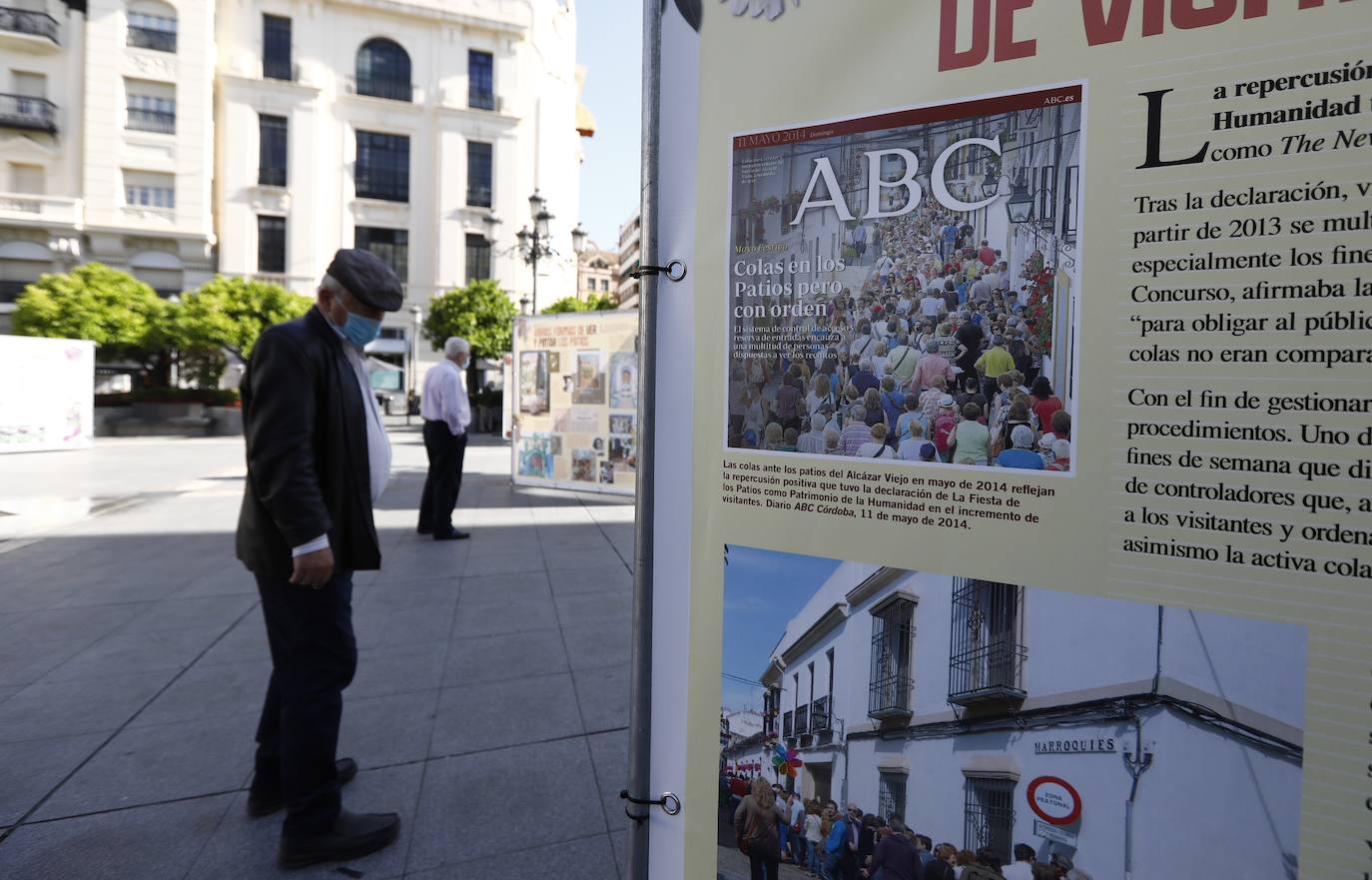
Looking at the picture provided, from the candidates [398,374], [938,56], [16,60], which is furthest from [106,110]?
[938,56]

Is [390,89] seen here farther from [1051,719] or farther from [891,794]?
[1051,719]

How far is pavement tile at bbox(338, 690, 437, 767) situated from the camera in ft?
10.4

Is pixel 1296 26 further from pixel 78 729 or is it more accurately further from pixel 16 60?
pixel 16 60

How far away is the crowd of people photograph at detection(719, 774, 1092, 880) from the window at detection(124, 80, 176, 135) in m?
45.8

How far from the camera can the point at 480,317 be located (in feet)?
108

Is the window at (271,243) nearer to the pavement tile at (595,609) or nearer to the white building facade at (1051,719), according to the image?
the pavement tile at (595,609)

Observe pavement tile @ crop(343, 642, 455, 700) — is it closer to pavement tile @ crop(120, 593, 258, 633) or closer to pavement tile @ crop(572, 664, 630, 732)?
pavement tile @ crop(572, 664, 630, 732)

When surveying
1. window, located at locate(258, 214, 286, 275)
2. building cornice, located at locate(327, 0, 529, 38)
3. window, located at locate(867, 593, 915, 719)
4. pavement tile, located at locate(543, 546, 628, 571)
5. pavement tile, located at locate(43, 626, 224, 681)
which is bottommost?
pavement tile, located at locate(43, 626, 224, 681)

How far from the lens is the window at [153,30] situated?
117ft

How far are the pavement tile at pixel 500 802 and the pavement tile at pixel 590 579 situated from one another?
8.06ft

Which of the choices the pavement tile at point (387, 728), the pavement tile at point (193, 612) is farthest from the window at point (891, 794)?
the pavement tile at point (193, 612)

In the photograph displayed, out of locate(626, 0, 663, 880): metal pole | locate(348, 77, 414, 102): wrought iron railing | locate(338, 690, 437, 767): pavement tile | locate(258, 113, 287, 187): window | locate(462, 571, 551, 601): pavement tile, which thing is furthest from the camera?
locate(348, 77, 414, 102): wrought iron railing

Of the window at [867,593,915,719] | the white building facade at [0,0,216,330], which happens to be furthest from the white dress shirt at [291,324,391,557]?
the white building facade at [0,0,216,330]

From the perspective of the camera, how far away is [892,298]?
120 cm
